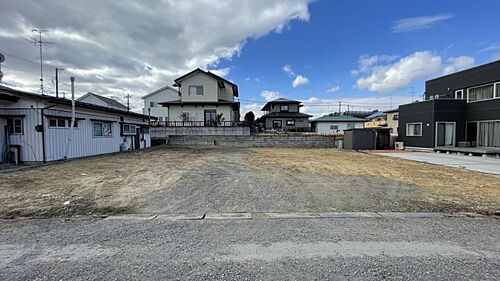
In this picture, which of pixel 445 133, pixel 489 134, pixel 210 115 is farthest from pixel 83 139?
pixel 489 134

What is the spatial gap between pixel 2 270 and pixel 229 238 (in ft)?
7.43

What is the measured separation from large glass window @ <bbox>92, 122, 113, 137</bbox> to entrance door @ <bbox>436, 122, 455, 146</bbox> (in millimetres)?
21237

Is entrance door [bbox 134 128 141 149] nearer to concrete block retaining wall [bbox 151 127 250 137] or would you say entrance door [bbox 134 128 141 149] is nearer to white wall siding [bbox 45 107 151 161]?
white wall siding [bbox 45 107 151 161]

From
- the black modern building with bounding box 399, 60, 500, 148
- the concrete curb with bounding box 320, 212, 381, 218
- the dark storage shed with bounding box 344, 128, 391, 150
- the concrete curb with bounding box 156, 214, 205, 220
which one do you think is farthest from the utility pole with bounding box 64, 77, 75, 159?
the black modern building with bounding box 399, 60, 500, 148

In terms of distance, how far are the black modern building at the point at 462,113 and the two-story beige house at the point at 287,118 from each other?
57.9 ft

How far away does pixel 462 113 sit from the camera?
15445 mm

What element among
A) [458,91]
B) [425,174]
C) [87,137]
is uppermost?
[458,91]

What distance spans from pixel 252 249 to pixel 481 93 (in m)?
19.1

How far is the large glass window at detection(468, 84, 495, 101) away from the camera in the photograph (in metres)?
14.0

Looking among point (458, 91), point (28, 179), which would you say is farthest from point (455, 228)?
point (458, 91)

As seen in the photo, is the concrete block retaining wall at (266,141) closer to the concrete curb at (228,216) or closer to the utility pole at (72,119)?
the utility pole at (72,119)

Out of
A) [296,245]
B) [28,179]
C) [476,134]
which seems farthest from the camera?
[476,134]

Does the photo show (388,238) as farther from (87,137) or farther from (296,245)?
(87,137)

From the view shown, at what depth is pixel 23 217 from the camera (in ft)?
12.6
